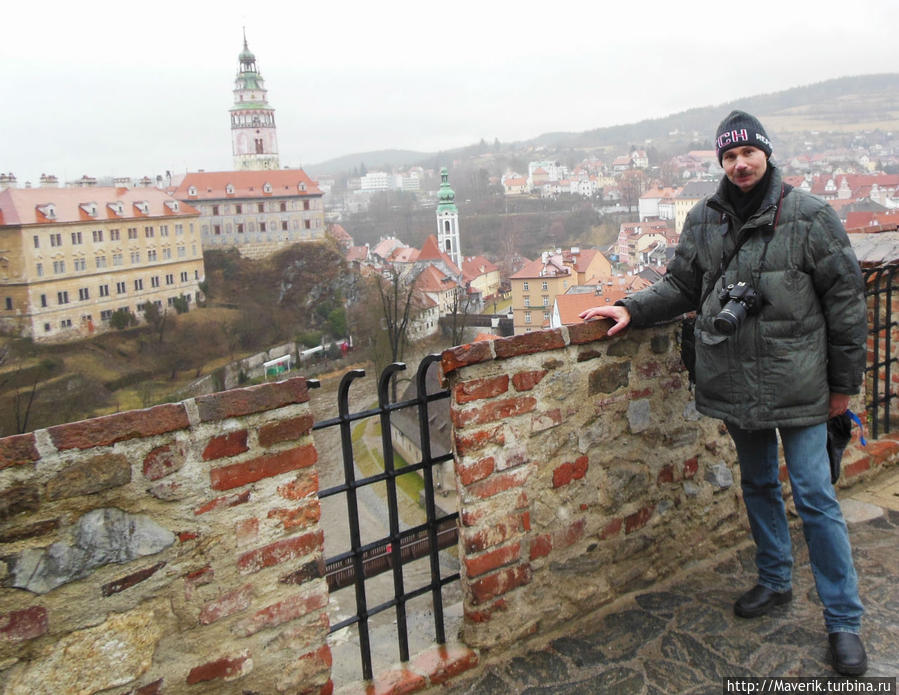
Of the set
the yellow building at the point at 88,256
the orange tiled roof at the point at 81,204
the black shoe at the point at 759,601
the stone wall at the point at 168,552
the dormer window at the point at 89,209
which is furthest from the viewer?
the dormer window at the point at 89,209

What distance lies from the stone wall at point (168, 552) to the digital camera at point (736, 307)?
109cm

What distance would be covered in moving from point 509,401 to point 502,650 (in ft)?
2.42

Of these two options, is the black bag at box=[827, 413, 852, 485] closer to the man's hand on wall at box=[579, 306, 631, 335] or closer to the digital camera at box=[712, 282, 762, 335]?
the digital camera at box=[712, 282, 762, 335]

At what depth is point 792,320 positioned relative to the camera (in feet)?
6.82

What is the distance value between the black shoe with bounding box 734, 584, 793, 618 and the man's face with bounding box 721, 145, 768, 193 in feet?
4.02

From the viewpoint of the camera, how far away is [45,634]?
161 centimetres

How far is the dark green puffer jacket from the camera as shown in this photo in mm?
2057

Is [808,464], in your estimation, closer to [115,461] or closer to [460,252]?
[115,461]

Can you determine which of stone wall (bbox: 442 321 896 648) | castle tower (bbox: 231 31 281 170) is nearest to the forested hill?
castle tower (bbox: 231 31 281 170)

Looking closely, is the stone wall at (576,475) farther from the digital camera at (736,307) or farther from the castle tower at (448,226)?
the castle tower at (448,226)

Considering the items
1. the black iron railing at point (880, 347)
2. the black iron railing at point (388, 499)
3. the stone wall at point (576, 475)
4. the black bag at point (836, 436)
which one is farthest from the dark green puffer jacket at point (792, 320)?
the black iron railing at point (880, 347)

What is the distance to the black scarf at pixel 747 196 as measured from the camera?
2.17 metres

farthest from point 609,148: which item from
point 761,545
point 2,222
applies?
point 761,545

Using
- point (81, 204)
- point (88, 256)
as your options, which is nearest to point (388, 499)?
point (88, 256)
